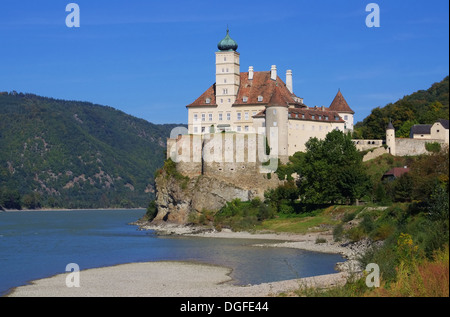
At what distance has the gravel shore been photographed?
99.5 ft

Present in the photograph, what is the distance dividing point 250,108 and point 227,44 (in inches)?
299

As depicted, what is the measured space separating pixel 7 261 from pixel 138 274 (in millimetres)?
12444

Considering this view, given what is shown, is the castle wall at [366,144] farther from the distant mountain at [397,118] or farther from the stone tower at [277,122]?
the stone tower at [277,122]

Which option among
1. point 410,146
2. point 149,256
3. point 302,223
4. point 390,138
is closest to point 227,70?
point 390,138

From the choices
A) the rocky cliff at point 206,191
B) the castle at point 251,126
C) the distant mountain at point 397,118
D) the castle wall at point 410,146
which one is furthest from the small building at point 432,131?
the rocky cliff at point 206,191

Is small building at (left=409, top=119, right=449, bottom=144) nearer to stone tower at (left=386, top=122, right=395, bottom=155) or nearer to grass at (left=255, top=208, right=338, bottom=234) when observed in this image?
stone tower at (left=386, top=122, right=395, bottom=155)

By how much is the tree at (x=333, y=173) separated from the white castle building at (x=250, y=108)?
7.23m

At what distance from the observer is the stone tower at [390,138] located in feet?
232

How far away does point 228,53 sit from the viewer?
75.5 meters

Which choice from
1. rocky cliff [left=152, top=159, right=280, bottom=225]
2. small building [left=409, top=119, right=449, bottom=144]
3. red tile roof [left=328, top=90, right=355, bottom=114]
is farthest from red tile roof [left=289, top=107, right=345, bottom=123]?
small building [left=409, top=119, right=449, bottom=144]

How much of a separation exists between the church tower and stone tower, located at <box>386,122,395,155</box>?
1702 centimetres

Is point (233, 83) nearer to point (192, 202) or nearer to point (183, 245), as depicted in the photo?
point (192, 202)

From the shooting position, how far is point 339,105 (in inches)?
3093
